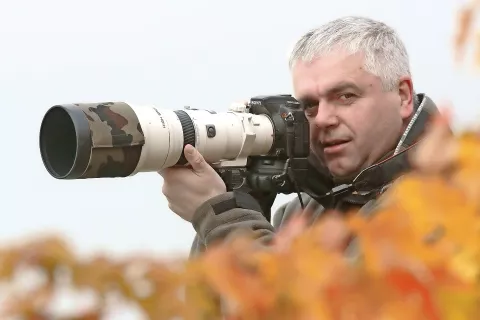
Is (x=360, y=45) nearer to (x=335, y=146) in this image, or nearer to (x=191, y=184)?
(x=335, y=146)

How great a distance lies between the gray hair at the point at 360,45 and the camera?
3.53 feet

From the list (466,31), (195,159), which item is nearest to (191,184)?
(195,159)

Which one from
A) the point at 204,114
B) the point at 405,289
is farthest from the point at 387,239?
the point at 204,114

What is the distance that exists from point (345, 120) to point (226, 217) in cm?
21

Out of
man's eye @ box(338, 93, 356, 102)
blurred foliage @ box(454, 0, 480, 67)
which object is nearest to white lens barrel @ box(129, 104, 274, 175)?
man's eye @ box(338, 93, 356, 102)

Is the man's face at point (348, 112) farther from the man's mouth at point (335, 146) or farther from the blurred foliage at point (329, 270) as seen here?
the blurred foliage at point (329, 270)

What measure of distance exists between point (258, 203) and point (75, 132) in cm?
28

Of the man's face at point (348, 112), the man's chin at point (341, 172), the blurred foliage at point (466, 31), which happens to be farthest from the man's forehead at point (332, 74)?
the blurred foliage at point (466, 31)

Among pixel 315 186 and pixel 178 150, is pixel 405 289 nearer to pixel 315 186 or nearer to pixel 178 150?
pixel 178 150

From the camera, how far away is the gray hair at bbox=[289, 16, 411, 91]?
3.53ft

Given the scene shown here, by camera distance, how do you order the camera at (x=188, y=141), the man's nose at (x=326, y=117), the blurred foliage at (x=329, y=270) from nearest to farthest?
the blurred foliage at (x=329, y=270), the camera at (x=188, y=141), the man's nose at (x=326, y=117)

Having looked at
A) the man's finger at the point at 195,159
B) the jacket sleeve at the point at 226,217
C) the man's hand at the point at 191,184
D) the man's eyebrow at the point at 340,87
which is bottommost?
the jacket sleeve at the point at 226,217

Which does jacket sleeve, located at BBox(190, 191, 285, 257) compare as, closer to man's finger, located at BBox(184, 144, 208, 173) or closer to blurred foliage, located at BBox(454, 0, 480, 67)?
man's finger, located at BBox(184, 144, 208, 173)

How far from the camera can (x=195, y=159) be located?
0.98m
